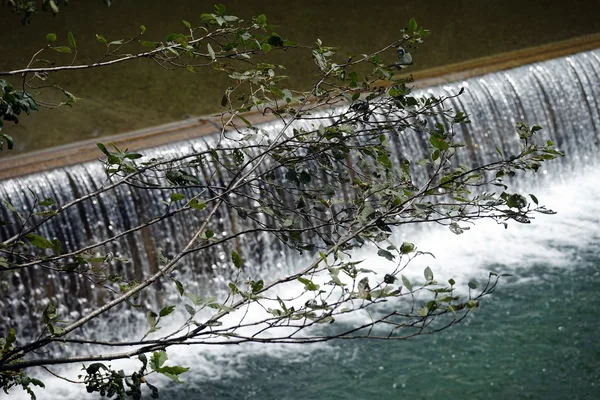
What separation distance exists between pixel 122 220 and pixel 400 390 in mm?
1794

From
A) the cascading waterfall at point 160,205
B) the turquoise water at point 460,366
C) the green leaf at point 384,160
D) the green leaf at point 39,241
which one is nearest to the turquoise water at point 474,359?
the turquoise water at point 460,366

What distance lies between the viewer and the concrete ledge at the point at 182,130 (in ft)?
16.1

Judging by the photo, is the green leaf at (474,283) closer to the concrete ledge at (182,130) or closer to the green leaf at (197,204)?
the green leaf at (197,204)

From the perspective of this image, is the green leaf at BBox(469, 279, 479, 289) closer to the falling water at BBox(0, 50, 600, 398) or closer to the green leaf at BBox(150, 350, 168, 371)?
the green leaf at BBox(150, 350, 168, 371)

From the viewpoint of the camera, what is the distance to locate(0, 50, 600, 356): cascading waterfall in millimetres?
4648

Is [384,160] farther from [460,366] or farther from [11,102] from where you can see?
[460,366]

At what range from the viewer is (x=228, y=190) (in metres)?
1.80

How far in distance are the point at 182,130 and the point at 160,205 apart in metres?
0.57

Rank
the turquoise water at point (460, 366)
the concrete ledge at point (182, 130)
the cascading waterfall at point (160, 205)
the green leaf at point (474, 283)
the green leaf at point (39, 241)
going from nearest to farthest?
the green leaf at point (39, 241)
the green leaf at point (474, 283)
the turquoise water at point (460, 366)
the cascading waterfall at point (160, 205)
the concrete ledge at point (182, 130)

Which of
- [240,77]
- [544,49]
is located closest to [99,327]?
[240,77]

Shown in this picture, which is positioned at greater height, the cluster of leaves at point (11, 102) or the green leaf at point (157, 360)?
the cluster of leaves at point (11, 102)

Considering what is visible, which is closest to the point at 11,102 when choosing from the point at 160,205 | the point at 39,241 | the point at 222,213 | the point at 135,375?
the point at 39,241

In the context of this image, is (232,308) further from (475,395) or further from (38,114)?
Result: (38,114)

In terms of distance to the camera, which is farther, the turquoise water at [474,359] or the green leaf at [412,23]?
the turquoise water at [474,359]
